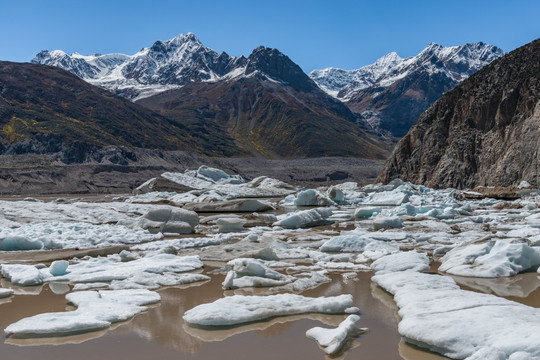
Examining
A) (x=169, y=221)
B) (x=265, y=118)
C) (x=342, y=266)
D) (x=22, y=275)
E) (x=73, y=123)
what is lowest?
(x=342, y=266)

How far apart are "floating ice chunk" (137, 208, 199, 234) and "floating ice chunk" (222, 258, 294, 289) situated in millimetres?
7942

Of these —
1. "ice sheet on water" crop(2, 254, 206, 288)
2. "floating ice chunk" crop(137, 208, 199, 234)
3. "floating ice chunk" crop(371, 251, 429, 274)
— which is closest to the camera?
"ice sheet on water" crop(2, 254, 206, 288)

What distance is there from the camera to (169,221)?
16.2m

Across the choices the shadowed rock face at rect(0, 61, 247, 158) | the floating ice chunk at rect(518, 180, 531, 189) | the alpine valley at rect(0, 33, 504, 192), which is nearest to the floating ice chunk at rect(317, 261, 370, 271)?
the floating ice chunk at rect(518, 180, 531, 189)

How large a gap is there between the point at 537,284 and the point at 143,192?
44041 millimetres

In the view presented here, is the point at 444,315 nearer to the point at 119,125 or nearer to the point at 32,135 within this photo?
the point at 32,135

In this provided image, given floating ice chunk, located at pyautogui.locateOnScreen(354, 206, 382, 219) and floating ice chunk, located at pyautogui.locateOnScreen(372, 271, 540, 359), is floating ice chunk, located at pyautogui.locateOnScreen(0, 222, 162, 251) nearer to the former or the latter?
floating ice chunk, located at pyautogui.locateOnScreen(372, 271, 540, 359)

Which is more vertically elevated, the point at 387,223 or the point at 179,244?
the point at 179,244

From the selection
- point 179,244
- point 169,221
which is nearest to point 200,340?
point 179,244

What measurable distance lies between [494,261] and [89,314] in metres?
6.93

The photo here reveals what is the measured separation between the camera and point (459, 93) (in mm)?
46156

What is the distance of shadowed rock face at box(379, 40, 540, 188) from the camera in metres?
Result: 35.9

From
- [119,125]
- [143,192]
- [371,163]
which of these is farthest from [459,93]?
[119,125]

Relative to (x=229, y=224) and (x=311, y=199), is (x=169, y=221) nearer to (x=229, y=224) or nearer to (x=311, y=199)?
(x=229, y=224)
